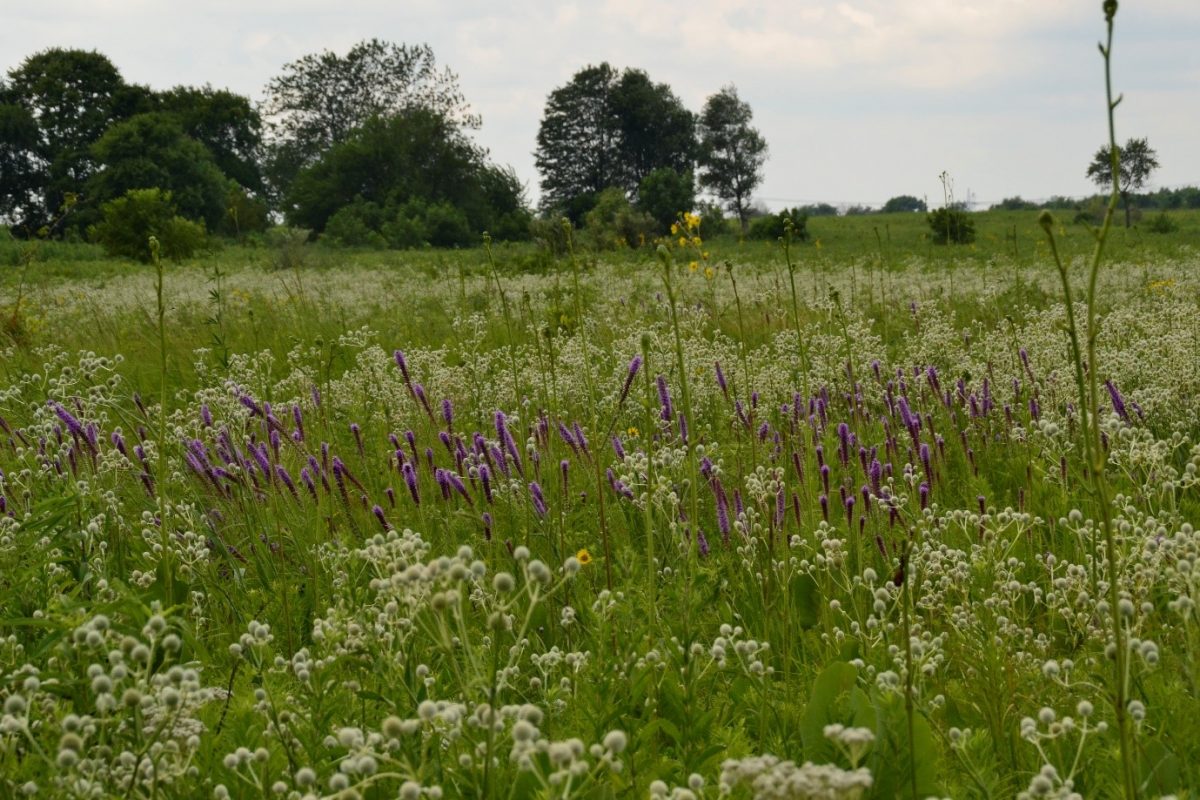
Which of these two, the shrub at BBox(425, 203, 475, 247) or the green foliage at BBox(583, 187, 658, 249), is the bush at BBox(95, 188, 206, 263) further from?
the shrub at BBox(425, 203, 475, 247)

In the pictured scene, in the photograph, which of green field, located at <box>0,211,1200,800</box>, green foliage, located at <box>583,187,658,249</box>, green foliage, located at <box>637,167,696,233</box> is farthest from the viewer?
green foliage, located at <box>637,167,696,233</box>

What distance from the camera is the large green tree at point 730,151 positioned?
76375 millimetres

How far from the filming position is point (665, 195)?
53.7m

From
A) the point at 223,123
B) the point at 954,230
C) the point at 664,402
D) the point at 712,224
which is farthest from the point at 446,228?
the point at 664,402

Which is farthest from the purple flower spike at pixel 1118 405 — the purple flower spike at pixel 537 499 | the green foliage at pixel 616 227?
the green foliage at pixel 616 227

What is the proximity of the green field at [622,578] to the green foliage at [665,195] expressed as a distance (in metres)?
47.3

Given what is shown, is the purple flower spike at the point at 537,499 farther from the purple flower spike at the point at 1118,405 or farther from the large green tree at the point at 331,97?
the large green tree at the point at 331,97

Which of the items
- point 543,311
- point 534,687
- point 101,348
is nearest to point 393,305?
point 543,311

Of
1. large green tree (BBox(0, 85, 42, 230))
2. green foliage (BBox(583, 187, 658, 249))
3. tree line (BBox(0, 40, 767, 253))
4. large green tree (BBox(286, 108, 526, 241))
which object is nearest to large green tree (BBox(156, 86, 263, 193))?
tree line (BBox(0, 40, 767, 253))

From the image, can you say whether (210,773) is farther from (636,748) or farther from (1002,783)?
(1002,783)

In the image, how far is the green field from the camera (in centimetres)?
156

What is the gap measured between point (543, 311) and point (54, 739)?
28.9 ft

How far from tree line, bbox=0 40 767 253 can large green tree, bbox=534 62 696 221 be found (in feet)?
0.39

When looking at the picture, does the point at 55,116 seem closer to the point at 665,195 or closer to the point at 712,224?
the point at 665,195
